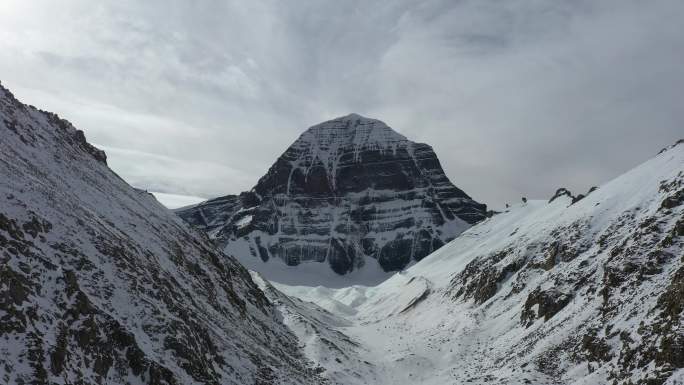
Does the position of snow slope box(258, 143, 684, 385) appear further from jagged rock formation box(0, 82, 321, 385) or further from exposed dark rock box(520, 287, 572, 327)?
jagged rock formation box(0, 82, 321, 385)

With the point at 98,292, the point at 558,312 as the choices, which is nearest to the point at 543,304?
the point at 558,312

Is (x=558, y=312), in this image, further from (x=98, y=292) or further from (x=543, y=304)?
(x=98, y=292)

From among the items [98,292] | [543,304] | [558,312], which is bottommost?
[558,312]

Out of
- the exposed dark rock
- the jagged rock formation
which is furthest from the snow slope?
the jagged rock formation

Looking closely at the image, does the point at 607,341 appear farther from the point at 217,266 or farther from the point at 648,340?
the point at 217,266

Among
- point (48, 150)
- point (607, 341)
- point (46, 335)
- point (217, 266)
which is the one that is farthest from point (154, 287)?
point (607, 341)

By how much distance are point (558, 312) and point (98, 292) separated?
38076 millimetres

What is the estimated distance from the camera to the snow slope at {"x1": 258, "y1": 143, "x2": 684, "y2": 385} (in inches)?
1308

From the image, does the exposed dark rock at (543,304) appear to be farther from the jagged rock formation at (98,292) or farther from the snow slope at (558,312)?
the jagged rock formation at (98,292)

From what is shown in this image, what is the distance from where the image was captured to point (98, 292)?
97.0ft

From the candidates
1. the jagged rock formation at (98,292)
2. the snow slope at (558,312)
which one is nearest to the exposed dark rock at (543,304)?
the snow slope at (558,312)

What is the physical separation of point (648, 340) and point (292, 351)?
3357 cm

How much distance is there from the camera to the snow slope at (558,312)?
33219 mm

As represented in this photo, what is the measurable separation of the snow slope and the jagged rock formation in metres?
13.7
